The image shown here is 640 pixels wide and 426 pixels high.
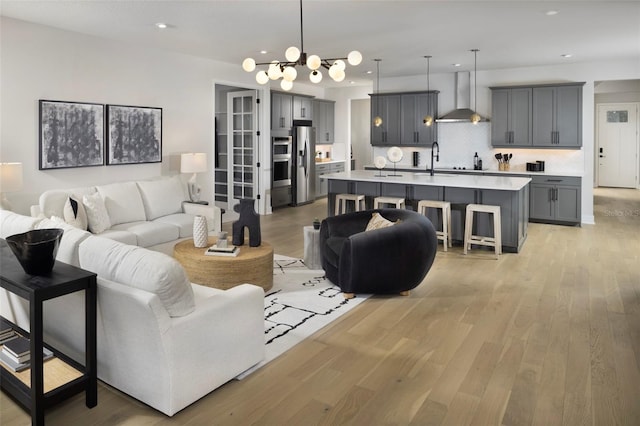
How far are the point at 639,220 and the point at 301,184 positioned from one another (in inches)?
246

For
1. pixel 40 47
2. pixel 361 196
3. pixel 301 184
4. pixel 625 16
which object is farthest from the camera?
pixel 301 184

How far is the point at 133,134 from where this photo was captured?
6.32 metres

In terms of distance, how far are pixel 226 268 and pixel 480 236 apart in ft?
11.7

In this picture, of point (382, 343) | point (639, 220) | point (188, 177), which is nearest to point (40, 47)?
point (188, 177)

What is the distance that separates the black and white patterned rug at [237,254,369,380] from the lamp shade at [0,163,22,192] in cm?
268

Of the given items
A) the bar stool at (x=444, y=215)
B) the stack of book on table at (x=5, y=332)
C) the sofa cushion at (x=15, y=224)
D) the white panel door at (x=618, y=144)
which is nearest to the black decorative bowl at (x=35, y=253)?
the stack of book on table at (x=5, y=332)

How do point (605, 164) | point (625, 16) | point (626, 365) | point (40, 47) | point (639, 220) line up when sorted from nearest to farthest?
point (626, 365) < point (625, 16) < point (40, 47) < point (639, 220) < point (605, 164)

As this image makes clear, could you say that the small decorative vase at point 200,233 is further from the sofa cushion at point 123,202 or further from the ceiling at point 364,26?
the ceiling at point 364,26

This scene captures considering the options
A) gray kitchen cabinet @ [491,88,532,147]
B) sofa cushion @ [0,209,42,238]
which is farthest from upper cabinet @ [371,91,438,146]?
sofa cushion @ [0,209,42,238]

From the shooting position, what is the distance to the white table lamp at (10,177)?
458 centimetres

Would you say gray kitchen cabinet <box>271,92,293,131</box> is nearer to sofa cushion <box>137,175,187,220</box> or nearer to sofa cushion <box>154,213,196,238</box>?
sofa cushion <box>137,175,187,220</box>

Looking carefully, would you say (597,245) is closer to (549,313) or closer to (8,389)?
(549,313)

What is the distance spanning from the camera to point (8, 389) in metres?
2.54

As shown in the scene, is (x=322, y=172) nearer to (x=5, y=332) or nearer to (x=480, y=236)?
(x=480, y=236)
